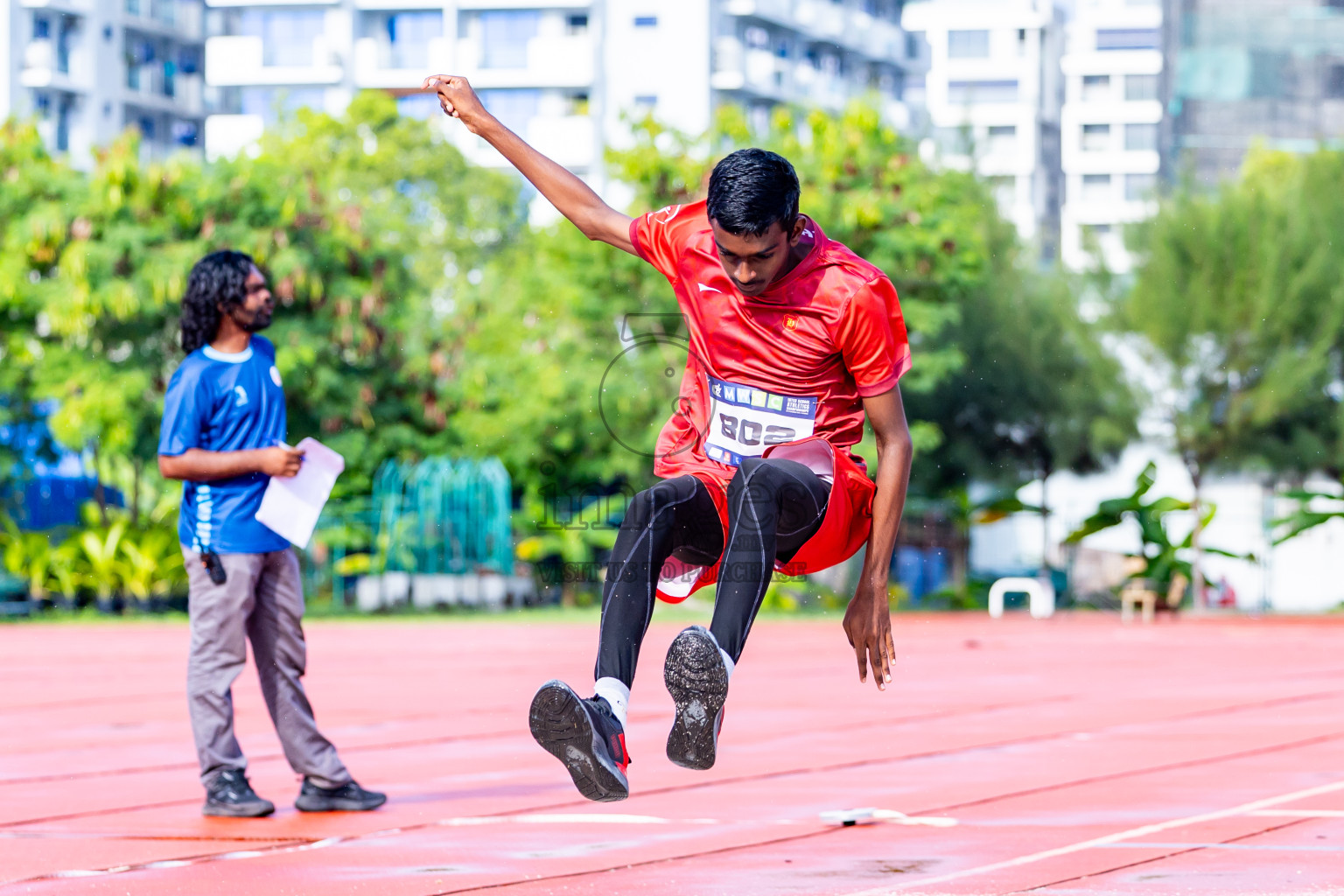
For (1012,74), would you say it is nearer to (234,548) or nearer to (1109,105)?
(1109,105)

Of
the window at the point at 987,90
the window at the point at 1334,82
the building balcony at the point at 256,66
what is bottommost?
the window at the point at 1334,82

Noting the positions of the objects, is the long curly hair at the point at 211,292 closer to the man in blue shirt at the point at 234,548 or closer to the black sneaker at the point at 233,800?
the man in blue shirt at the point at 234,548

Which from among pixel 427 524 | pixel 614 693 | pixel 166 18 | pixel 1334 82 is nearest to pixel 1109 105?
pixel 1334 82

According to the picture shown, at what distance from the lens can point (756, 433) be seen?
15.6ft

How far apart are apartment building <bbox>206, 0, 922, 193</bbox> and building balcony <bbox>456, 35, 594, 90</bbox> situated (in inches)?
1.5

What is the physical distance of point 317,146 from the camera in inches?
1758

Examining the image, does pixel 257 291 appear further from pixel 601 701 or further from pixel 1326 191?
pixel 1326 191

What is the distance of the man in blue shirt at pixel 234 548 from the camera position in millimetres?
6930

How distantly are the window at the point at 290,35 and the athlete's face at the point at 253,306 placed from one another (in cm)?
5867

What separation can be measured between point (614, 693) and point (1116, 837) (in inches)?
91.8

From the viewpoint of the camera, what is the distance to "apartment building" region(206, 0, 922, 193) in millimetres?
57250

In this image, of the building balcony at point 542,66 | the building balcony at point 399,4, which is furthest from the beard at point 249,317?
the building balcony at point 399,4

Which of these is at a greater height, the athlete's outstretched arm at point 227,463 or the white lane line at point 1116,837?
the athlete's outstretched arm at point 227,463

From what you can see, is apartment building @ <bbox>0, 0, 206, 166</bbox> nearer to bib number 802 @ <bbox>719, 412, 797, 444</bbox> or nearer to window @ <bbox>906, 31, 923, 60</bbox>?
window @ <bbox>906, 31, 923, 60</bbox>
